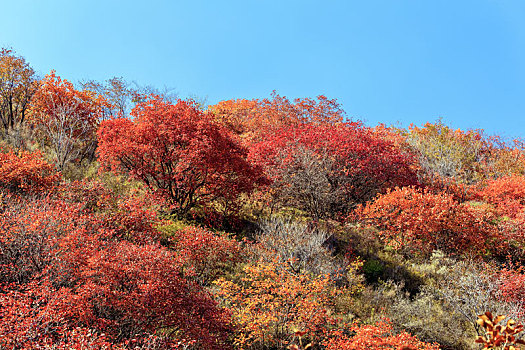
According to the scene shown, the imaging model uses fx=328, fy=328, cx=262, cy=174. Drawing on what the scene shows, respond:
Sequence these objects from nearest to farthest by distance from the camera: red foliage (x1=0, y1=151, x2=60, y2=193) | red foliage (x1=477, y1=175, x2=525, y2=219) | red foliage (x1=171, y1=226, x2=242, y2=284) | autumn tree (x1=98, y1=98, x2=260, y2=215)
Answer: red foliage (x1=171, y1=226, x2=242, y2=284) → red foliage (x1=0, y1=151, x2=60, y2=193) → autumn tree (x1=98, y1=98, x2=260, y2=215) → red foliage (x1=477, y1=175, x2=525, y2=219)

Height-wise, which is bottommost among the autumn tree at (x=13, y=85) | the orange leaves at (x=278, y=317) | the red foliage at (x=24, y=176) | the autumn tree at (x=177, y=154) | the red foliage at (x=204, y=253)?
the orange leaves at (x=278, y=317)

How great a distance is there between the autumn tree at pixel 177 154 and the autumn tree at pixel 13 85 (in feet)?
37.6

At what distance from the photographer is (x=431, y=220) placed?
41.4 ft

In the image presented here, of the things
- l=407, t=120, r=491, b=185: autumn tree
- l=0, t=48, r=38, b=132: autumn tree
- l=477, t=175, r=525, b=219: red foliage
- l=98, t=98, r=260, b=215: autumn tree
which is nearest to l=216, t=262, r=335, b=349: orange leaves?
l=98, t=98, r=260, b=215: autumn tree

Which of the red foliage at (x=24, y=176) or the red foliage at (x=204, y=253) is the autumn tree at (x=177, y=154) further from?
the red foliage at (x=204, y=253)

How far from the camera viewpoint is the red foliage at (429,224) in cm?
1271

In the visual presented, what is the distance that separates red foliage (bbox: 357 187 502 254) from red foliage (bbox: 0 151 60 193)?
12.2 m

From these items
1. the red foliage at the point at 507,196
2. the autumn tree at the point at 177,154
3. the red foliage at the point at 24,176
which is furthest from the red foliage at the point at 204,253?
the red foliage at the point at 507,196

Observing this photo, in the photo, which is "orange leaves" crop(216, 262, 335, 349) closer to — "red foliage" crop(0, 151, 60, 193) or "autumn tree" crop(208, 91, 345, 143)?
"red foliage" crop(0, 151, 60, 193)

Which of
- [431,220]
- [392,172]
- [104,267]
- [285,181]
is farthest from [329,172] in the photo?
[104,267]

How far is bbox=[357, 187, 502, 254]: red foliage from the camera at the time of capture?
12.7 meters

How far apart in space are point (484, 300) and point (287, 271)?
5695 millimetres

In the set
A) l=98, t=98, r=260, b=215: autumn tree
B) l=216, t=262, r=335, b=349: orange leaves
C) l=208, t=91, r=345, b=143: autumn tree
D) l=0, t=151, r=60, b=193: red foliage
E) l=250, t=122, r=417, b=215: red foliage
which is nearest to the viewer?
l=216, t=262, r=335, b=349: orange leaves

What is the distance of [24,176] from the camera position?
1097 centimetres
